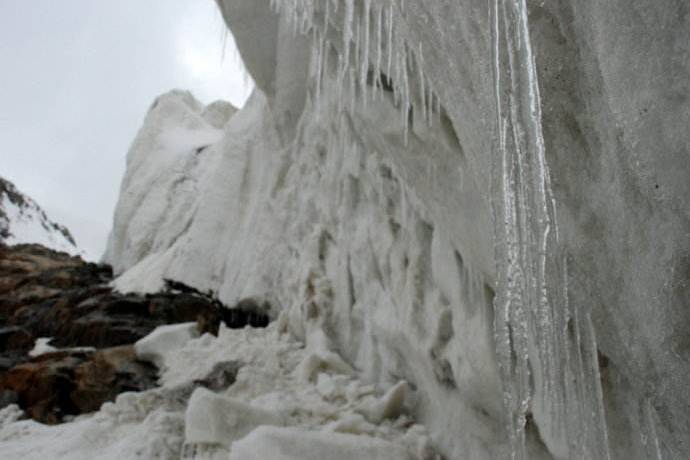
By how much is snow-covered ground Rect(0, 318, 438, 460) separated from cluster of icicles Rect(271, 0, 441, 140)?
164cm

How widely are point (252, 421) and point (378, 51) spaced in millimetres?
2163

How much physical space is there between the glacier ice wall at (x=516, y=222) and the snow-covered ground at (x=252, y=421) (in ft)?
0.86

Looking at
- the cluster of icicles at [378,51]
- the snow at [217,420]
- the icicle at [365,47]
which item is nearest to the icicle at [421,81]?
the cluster of icicles at [378,51]

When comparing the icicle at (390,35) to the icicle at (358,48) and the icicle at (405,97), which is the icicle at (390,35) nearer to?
the icicle at (405,97)

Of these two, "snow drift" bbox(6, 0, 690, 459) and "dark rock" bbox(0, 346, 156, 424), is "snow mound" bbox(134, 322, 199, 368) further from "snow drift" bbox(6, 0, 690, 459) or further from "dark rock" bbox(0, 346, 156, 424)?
"snow drift" bbox(6, 0, 690, 459)

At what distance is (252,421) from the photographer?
146 inches

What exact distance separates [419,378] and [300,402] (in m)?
0.83

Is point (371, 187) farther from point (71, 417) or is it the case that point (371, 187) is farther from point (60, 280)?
point (60, 280)

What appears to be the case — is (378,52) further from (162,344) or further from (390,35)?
(162,344)

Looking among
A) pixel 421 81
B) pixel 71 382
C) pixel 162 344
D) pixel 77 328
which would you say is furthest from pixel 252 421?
pixel 77 328

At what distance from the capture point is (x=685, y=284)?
163 cm

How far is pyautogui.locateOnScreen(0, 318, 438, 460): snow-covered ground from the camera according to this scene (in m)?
3.31

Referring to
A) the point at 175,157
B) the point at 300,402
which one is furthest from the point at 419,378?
the point at 175,157

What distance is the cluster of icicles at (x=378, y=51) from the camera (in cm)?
281
